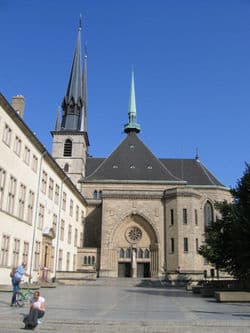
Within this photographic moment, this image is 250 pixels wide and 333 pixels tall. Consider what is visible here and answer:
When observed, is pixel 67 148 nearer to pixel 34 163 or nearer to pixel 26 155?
pixel 34 163

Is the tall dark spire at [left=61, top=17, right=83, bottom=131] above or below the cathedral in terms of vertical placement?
above

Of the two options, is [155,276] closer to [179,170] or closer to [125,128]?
[179,170]

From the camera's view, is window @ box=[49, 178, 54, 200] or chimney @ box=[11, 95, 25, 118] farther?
window @ box=[49, 178, 54, 200]

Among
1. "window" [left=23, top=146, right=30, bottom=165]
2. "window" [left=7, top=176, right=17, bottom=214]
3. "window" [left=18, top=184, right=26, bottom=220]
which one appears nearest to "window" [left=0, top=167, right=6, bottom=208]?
"window" [left=7, top=176, right=17, bottom=214]

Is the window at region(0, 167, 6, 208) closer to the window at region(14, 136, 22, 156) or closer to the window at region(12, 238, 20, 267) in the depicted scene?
the window at region(14, 136, 22, 156)

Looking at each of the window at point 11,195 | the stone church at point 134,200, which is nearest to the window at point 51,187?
the window at point 11,195

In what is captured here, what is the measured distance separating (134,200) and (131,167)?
28.3ft

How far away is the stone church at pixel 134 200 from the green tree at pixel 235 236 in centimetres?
1300

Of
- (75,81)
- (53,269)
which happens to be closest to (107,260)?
(53,269)

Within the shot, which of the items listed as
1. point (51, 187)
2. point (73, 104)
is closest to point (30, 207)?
point (51, 187)

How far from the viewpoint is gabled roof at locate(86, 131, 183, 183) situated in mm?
55812

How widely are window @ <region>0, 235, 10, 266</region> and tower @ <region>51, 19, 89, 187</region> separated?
98.6ft

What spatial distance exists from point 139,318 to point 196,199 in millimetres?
37570

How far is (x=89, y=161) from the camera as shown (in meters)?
64.2
